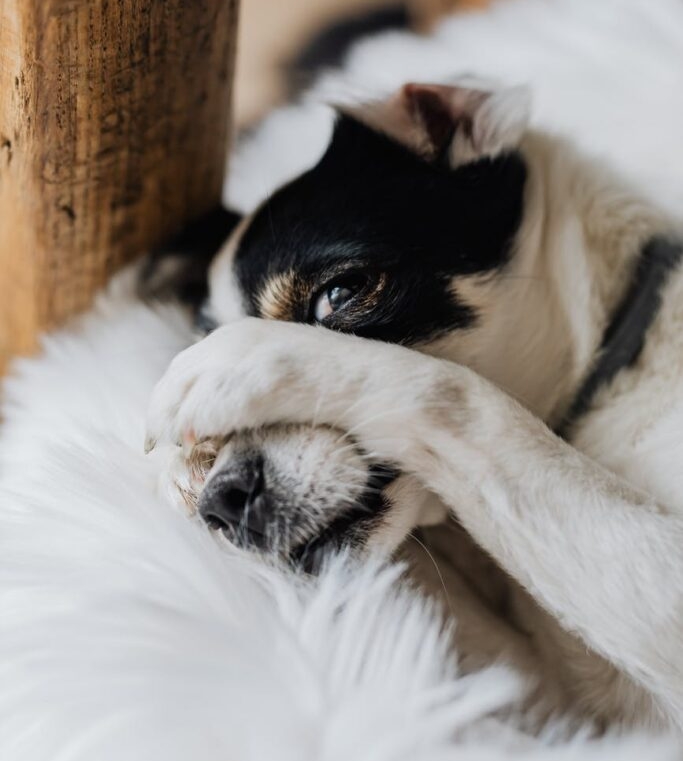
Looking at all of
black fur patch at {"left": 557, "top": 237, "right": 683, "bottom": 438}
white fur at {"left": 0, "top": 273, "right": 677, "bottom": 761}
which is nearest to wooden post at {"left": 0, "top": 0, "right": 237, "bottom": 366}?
white fur at {"left": 0, "top": 273, "right": 677, "bottom": 761}

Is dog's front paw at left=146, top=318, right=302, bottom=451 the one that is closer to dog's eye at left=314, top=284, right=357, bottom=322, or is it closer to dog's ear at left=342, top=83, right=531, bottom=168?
dog's eye at left=314, top=284, right=357, bottom=322

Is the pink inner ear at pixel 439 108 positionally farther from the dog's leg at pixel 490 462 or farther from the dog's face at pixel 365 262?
the dog's leg at pixel 490 462

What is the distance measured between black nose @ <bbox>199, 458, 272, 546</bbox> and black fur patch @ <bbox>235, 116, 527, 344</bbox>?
18 cm

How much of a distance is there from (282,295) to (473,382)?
21 cm

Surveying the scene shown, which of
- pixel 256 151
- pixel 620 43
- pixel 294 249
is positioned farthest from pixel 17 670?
pixel 620 43

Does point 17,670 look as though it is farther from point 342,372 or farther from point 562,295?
point 562,295

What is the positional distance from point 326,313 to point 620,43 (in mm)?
508

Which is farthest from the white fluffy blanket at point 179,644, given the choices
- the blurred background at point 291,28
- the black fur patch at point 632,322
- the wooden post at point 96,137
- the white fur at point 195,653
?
the blurred background at point 291,28

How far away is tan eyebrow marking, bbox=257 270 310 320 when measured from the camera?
0.88 meters

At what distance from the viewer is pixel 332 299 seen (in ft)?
2.81

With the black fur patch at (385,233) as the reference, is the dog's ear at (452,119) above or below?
above

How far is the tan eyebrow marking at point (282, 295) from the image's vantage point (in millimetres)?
877

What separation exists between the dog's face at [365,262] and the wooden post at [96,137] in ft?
0.33

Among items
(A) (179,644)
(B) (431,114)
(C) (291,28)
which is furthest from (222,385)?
(C) (291,28)
